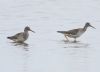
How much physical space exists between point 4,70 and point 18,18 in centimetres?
1012

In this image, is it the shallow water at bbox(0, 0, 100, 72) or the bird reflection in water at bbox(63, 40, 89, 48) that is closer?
the shallow water at bbox(0, 0, 100, 72)

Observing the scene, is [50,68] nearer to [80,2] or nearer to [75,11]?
[75,11]

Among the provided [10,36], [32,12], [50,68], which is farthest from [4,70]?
[32,12]

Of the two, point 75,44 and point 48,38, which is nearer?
point 75,44

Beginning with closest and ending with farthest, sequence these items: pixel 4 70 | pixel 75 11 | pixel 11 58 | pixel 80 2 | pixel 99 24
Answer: pixel 4 70 → pixel 11 58 → pixel 99 24 → pixel 75 11 → pixel 80 2

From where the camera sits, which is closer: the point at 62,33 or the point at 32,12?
the point at 62,33

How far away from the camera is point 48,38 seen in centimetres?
2161

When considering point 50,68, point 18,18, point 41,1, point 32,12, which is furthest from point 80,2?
point 50,68

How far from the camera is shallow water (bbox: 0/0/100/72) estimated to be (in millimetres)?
17328

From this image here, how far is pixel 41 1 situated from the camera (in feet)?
108

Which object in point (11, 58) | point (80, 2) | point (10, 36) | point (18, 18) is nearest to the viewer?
point (11, 58)

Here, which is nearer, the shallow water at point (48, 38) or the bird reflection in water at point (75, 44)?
the shallow water at point (48, 38)

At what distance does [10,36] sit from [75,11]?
7662 mm

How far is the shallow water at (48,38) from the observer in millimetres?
17328
